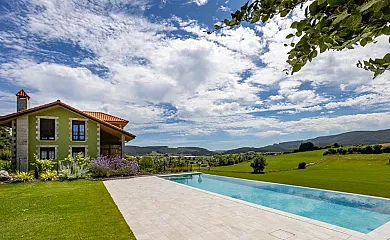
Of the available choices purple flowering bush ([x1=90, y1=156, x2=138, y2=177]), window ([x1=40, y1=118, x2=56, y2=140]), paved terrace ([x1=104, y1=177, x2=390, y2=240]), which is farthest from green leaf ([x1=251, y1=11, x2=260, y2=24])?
window ([x1=40, y1=118, x2=56, y2=140])

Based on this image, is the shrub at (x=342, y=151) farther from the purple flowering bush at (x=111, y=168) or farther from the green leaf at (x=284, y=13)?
the green leaf at (x=284, y=13)

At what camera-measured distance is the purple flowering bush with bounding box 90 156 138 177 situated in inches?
659

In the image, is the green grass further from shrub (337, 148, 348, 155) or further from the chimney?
shrub (337, 148, 348, 155)

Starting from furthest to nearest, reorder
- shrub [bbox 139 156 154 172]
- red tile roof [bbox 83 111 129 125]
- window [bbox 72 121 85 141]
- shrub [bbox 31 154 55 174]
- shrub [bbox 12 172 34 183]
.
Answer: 1. red tile roof [bbox 83 111 129 125]
2. shrub [bbox 139 156 154 172]
3. window [bbox 72 121 85 141]
4. shrub [bbox 31 154 55 174]
5. shrub [bbox 12 172 34 183]

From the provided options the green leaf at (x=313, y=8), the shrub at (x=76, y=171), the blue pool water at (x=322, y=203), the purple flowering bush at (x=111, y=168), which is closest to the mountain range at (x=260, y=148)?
the purple flowering bush at (x=111, y=168)

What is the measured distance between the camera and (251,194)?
12.7 meters

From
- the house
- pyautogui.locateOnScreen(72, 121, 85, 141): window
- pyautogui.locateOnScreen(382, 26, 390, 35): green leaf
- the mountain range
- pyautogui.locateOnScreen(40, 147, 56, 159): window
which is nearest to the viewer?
pyautogui.locateOnScreen(382, 26, 390, 35): green leaf

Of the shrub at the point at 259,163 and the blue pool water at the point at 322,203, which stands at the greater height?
the shrub at the point at 259,163

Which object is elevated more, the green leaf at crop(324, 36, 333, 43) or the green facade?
the green facade

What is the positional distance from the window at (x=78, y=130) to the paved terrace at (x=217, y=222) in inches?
504

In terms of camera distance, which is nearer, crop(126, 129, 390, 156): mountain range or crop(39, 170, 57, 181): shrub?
crop(39, 170, 57, 181): shrub

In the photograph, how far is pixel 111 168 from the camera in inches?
680

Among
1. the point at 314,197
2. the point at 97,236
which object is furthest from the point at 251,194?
the point at 97,236

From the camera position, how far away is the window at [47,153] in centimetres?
1909
